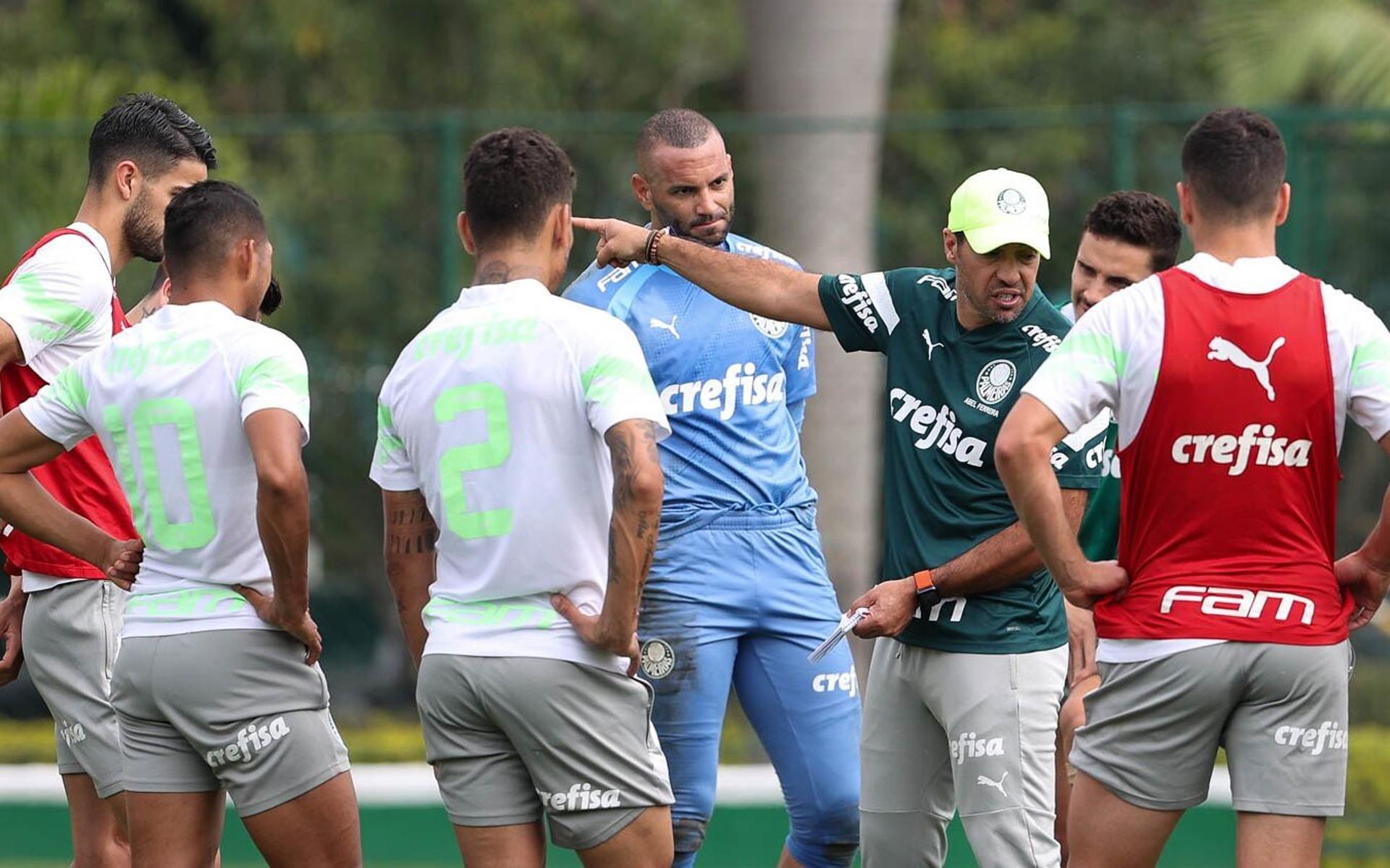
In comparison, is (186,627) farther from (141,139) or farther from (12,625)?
(141,139)

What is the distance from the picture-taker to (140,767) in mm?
4691

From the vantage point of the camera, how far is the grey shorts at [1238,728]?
4.36 metres

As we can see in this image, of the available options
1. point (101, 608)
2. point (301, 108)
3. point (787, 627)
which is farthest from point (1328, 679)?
point (301, 108)

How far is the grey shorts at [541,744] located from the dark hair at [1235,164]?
1785 mm

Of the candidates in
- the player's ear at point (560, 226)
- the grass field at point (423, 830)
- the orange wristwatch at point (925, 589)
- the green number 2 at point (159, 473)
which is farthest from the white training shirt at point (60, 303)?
the grass field at point (423, 830)

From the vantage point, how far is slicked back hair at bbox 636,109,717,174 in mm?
→ 5742

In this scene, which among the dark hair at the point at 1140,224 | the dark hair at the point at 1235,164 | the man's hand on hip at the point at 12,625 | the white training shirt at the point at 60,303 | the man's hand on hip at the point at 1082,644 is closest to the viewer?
the dark hair at the point at 1235,164

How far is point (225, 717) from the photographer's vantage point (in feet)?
15.0

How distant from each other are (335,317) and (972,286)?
22.2ft

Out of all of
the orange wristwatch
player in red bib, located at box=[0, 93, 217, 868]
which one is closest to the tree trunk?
player in red bib, located at box=[0, 93, 217, 868]

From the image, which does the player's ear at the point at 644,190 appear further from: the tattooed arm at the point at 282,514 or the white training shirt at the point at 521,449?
the tattooed arm at the point at 282,514

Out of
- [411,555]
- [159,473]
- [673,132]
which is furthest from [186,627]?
[673,132]

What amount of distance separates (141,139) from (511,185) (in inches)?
58.7

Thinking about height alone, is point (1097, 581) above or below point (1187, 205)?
below
